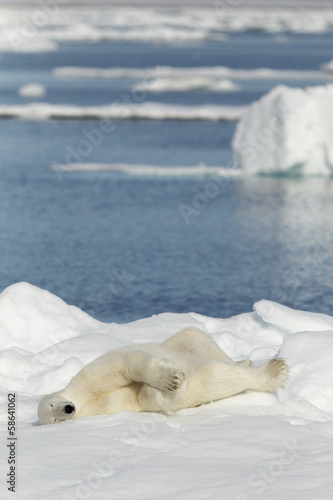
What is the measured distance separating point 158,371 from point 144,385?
0.30 meters

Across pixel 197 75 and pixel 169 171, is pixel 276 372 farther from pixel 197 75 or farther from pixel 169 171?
pixel 197 75

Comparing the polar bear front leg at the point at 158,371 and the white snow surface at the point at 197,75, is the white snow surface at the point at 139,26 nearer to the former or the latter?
the white snow surface at the point at 197,75

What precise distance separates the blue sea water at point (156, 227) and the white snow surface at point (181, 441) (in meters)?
7.52

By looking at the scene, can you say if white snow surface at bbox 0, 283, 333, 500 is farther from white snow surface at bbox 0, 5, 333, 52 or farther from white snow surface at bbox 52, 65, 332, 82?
white snow surface at bbox 0, 5, 333, 52

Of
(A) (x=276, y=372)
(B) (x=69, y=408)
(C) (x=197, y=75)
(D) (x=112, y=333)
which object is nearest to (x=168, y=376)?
(B) (x=69, y=408)

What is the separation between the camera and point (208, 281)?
643 inches

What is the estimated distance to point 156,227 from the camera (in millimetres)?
21172

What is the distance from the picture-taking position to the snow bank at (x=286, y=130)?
73.2 feet

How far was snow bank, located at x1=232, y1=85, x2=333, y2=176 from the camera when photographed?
22.3 m

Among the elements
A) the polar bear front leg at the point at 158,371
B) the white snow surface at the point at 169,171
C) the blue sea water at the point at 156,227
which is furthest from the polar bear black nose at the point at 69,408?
the white snow surface at the point at 169,171

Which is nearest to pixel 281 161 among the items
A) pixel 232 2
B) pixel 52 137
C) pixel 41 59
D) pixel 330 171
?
pixel 330 171

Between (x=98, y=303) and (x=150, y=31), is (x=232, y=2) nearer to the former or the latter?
(x=150, y=31)

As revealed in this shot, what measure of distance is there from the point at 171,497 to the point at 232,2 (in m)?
200

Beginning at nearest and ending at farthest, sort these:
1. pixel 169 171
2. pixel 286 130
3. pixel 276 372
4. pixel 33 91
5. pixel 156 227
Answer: pixel 276 372 < pixel 156 227 < pixel 286 130 < pixel 169 171 < pixel 33 91
